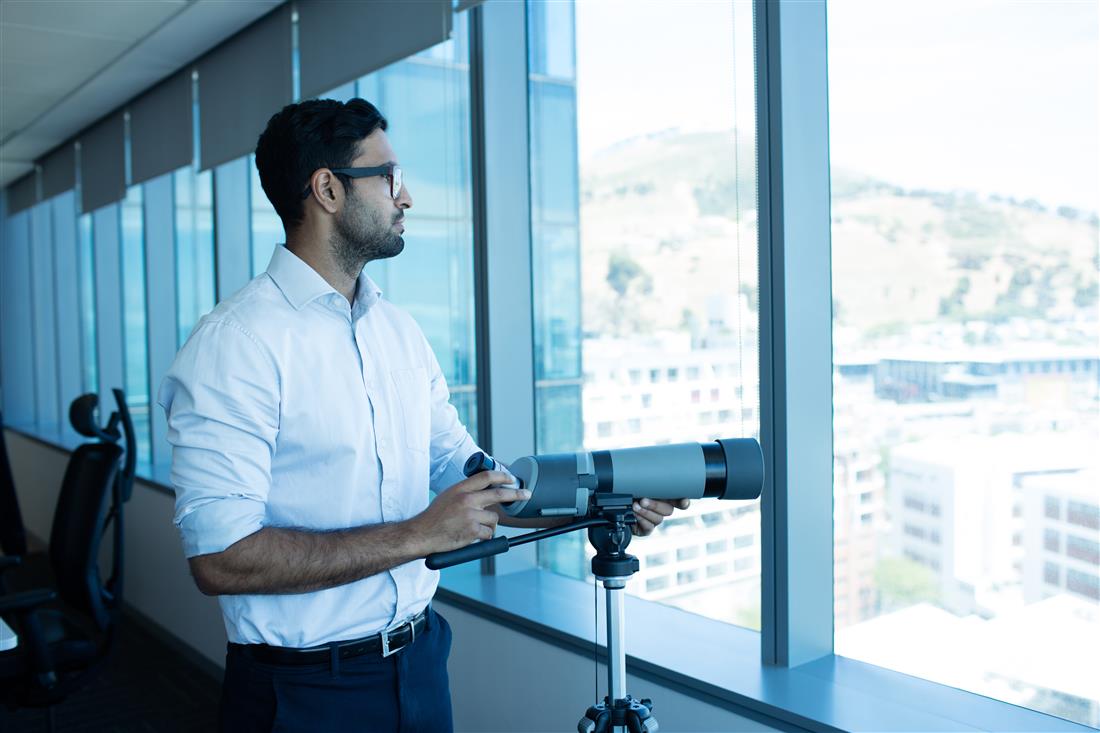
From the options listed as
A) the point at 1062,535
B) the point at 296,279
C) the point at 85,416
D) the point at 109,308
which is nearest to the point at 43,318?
the point at 109,308

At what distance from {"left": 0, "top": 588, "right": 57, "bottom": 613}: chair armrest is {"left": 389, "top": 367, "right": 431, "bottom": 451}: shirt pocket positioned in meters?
1.62

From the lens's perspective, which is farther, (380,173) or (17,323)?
(17,323)

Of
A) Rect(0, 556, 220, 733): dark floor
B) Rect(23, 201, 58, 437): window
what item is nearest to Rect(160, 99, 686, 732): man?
Rect(0, 556, 220, 733): dark floor

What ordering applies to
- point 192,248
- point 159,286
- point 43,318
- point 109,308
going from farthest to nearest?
point 43,318 < point 109,308 < point 159,286 < point 192,248

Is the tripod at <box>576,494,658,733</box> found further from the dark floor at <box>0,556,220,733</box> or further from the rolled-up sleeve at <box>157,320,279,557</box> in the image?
the dark floor at <box>0,556,220,733</box>

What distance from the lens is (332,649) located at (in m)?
1.37

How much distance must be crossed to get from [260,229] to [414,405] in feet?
9.35

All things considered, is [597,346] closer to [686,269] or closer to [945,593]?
[686,269]

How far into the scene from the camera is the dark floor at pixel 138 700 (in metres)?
3.30

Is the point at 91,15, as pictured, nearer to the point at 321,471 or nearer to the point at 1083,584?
the point at 321,471

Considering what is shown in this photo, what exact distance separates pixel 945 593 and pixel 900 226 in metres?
0.66

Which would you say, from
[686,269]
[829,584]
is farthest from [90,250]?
[829,584]

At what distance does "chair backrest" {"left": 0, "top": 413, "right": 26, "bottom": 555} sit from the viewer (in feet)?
10.7

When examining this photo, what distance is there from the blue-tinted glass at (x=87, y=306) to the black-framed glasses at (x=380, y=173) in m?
5.38
